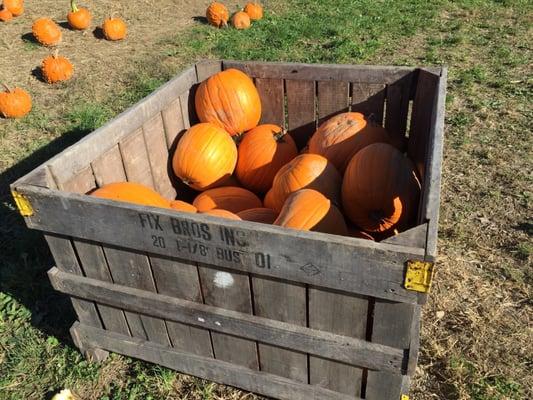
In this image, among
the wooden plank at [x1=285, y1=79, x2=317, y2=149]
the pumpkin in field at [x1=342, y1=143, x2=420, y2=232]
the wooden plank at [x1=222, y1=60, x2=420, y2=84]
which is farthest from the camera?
the wooden plank at [x1=285, y1=79, x2=317, y2=149]

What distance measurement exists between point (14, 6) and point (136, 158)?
6.67m

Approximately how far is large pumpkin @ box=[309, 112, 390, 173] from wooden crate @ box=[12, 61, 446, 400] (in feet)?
1.13

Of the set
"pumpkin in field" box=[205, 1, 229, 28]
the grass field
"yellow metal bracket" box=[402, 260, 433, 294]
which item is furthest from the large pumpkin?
"pumpkin in field" box=[205, 1, 229, 28]

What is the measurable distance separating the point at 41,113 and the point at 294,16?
4.80 m

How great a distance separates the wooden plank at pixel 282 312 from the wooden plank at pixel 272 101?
2116mm

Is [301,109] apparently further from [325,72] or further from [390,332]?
[390,332]

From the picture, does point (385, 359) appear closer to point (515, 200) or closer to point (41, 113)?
point (515, 200)

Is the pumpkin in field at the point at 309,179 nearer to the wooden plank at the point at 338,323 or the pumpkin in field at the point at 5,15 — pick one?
the wooden plank at the point at 338,323

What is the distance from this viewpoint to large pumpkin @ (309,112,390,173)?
3406 mm

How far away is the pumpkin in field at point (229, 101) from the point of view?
3785 mm

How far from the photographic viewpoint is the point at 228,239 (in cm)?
218

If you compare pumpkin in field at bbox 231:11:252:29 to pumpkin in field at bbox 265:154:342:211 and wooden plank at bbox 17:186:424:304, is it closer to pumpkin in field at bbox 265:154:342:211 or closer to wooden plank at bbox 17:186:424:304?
pumpkin in field at bbox 265:154:342:211

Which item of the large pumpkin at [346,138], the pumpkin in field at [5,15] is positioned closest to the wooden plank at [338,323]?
the large pumpkin at [346,138]

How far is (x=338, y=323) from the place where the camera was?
227 centimetres
